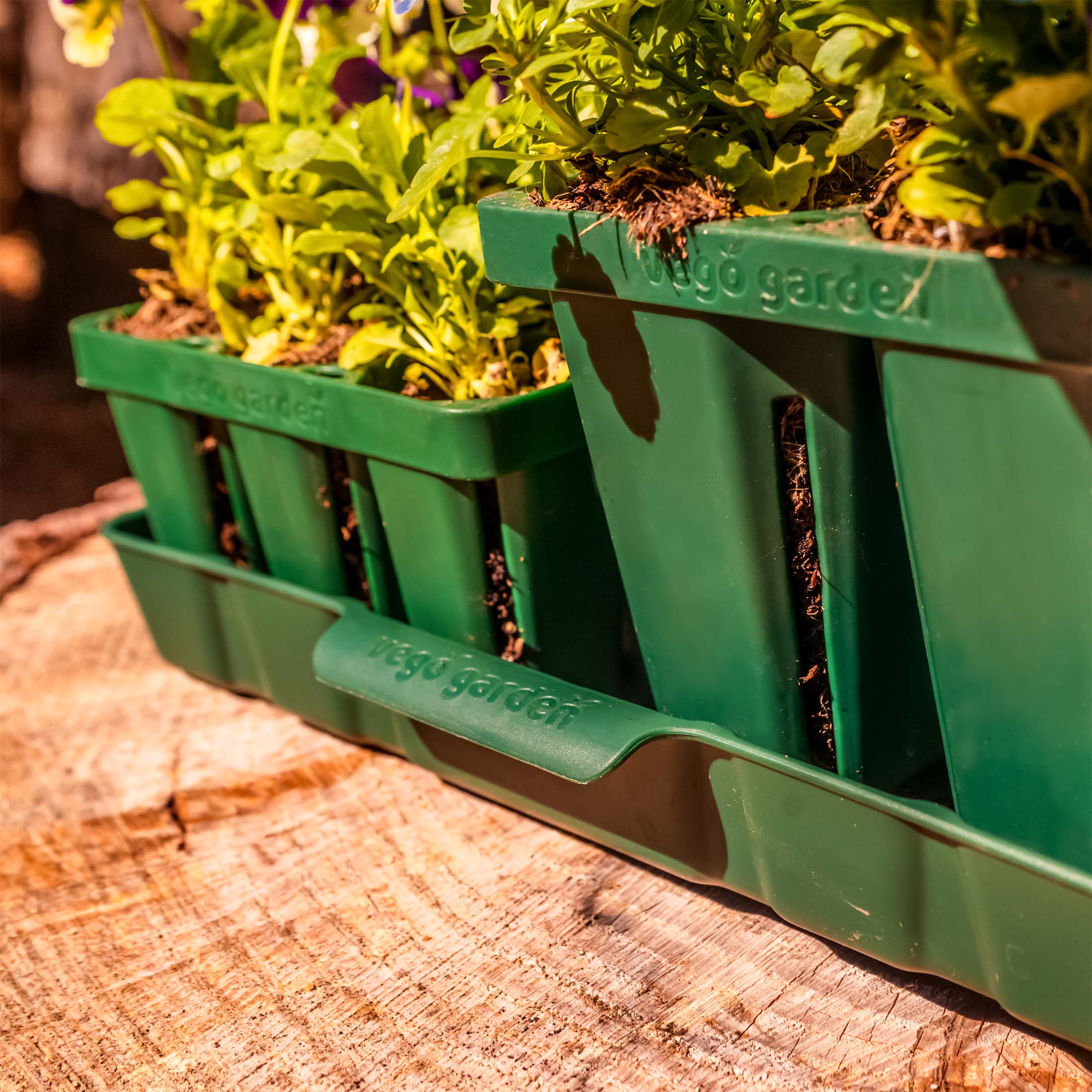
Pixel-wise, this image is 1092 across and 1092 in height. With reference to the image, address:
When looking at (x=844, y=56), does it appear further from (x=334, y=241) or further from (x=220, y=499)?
(x=220, y=499)

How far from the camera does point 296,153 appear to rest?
30.7 inches

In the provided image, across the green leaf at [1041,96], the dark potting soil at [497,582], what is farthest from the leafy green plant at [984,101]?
the dark potting soil at [497,582]

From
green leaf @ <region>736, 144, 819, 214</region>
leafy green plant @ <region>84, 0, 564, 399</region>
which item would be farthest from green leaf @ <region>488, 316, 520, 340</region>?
green leaf @ <region>736, 144, 819, 214</region>

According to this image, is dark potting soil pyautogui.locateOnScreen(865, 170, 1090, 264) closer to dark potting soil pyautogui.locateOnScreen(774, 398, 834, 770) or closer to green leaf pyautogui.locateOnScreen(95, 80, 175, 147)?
dark potting soil pyautogui.locateOnScreen(774, 398, 834, 770)

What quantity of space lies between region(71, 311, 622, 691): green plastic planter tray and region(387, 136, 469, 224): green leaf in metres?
0.14

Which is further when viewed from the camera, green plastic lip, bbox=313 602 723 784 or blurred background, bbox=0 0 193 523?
blurred background, bbox=0 0 193 523

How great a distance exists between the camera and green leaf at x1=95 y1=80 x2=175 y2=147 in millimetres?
950

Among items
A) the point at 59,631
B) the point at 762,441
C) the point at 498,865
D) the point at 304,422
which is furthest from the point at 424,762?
the point at 59,631

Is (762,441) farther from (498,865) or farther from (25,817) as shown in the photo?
(25,817)

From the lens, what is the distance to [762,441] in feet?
1.96

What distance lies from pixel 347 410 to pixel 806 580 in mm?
331

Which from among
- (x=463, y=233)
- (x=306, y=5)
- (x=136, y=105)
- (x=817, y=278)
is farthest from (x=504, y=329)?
(x=306, y=5)

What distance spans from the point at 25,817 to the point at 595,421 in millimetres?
532

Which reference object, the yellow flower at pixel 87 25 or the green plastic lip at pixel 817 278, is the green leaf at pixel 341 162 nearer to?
the green plastic lip at pixel 817 278
